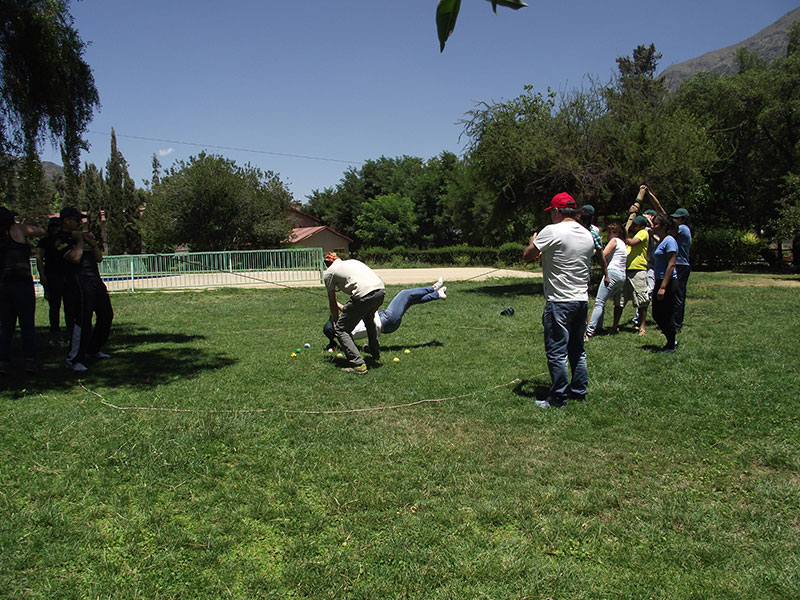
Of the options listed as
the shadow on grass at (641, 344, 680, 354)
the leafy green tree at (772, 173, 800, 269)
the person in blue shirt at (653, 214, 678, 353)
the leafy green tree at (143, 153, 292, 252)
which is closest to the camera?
the person in blue shirt at (653, 214, 678, 353)

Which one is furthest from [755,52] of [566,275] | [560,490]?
[560,490]

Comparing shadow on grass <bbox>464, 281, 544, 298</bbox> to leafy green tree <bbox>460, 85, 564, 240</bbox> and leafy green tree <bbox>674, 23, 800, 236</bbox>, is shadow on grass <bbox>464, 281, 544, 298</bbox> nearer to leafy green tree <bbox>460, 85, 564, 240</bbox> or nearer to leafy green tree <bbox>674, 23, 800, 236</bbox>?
leafy green tree <bbox>460, 85, 564, 240</bbox>

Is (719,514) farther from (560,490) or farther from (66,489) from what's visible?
(66,489)

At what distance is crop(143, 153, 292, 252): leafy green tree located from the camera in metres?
40.1

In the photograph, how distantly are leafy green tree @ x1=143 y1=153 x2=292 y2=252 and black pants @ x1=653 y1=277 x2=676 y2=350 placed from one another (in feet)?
121

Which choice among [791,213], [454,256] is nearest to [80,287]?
[791,213]

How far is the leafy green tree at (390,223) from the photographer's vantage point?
197 feet

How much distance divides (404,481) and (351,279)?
3.34 meters

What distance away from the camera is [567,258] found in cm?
528

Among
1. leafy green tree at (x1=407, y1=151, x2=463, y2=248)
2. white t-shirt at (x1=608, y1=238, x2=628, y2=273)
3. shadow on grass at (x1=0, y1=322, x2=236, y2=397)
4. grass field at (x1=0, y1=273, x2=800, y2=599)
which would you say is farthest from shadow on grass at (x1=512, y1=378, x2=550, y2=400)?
leafy green tree at (x1=407, y1=151, x2=463, y2=248)

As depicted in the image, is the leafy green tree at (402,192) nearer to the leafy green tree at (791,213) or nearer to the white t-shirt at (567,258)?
the leafy green tree at (791,213)

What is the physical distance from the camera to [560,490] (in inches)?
146

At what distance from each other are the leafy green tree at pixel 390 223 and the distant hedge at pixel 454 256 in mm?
11917

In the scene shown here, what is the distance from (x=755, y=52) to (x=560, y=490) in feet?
121
